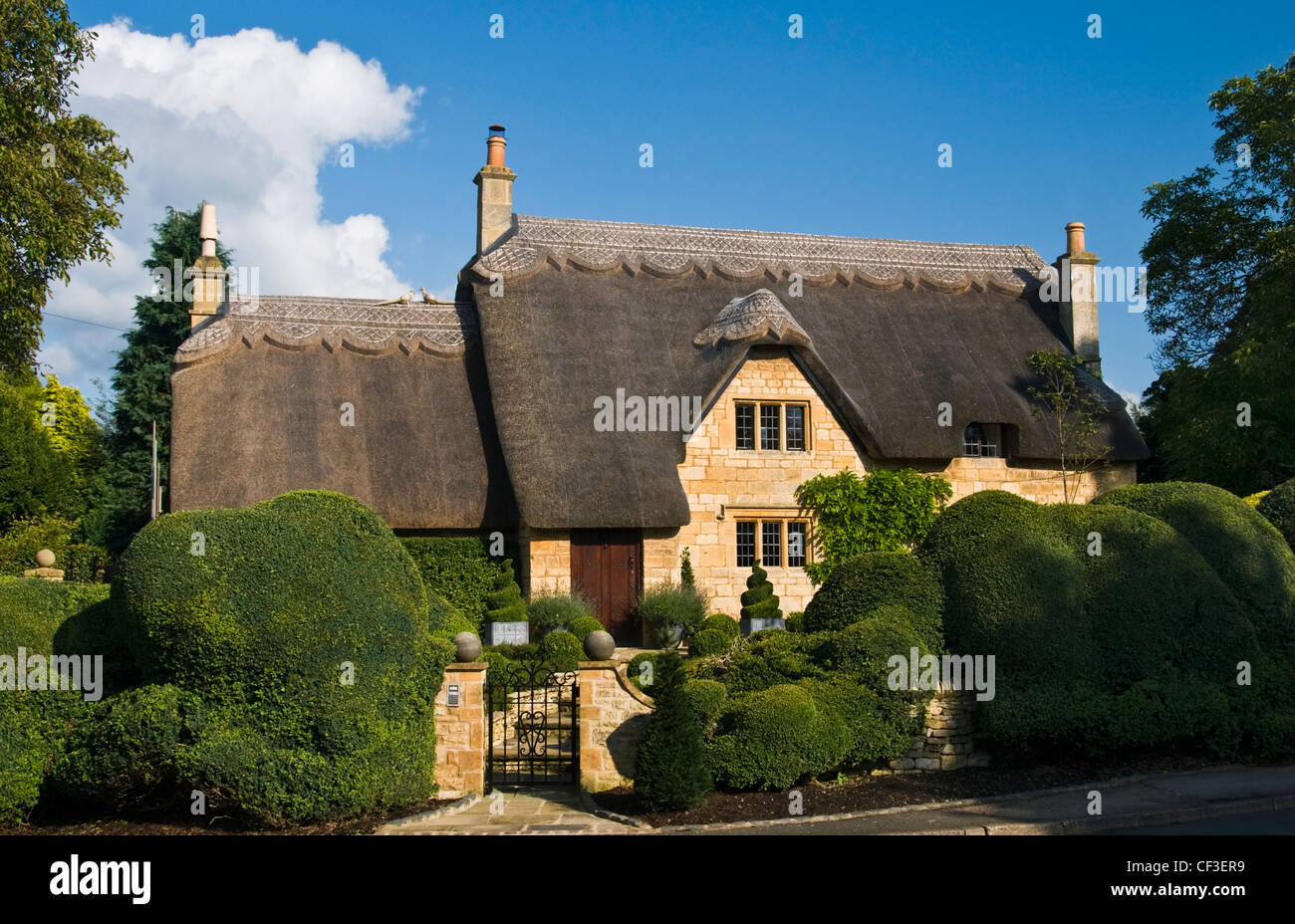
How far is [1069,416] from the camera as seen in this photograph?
24.0m

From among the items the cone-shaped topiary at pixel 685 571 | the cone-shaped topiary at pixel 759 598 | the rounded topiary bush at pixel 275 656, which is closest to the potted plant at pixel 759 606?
the cone-shaped topiary at pixel 759 598

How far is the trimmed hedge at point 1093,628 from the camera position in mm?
11391

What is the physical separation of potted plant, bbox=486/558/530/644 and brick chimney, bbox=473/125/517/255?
29.4ft

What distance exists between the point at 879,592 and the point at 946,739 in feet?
5.55

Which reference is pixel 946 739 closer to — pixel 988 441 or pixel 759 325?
pixel 759 325

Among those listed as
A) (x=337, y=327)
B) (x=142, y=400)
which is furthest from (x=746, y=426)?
(x=142, y=400)

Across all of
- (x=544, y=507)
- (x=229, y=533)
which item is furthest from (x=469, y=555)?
(x=229, y=533)

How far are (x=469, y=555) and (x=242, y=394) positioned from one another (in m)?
5.55

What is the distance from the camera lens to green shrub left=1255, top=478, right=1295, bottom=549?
14.4 meters

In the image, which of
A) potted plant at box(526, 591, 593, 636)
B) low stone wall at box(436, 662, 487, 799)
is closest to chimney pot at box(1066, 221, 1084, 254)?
potted plant at box(526, 591, 593, 636)

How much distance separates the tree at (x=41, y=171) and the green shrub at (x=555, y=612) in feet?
30.8

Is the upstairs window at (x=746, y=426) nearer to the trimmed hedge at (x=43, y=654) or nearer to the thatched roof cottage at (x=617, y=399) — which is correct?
the thatched roof cottage at (x=617, y=399)
